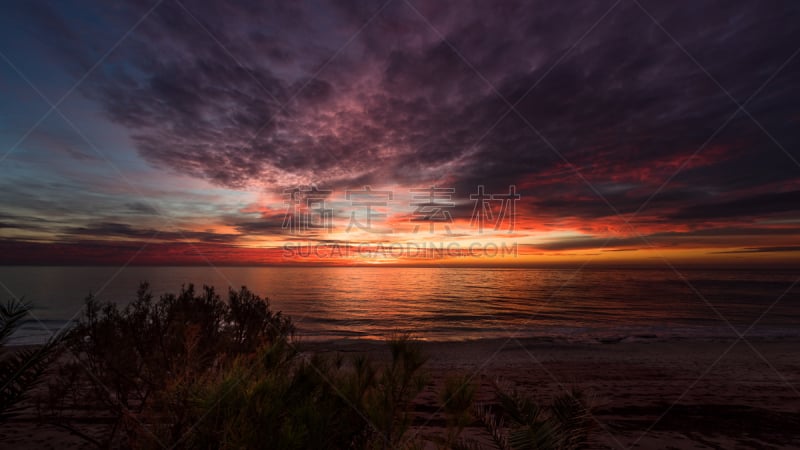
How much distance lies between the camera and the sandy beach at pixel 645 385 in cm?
841

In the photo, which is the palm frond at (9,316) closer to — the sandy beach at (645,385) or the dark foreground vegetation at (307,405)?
the dark foreground vegetation at (307,405)

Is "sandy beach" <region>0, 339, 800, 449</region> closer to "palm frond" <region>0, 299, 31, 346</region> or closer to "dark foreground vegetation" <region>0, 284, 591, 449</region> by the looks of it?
"dark foreground vegetation" <region>0, 284, 591, 449</region>

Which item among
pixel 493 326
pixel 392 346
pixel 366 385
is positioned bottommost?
pixel 493 326

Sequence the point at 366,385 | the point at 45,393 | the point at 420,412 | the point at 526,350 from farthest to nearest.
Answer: the point at 526,350 < the point at 45,393 < the point at 420,412 < the point at 366,385

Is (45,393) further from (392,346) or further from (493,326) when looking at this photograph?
(493,326)

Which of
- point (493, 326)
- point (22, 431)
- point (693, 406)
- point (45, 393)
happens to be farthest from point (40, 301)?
point (693, 406)

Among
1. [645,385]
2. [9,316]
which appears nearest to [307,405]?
[9,316]

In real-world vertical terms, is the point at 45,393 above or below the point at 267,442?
below

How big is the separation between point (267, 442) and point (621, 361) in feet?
63.1

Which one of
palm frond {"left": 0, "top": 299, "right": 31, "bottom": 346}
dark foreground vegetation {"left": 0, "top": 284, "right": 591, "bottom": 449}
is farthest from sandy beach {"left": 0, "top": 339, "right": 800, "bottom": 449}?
palm frond {"left": 0, "top": 299, "right": 31, "bottom": 346}

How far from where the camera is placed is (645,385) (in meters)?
12.8

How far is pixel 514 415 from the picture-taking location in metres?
2.51

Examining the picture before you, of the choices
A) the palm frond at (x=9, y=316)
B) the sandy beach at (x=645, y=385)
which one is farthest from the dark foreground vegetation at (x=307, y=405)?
the sandy beach at (x=645, y=385)

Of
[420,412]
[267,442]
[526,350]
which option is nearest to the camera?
[267,442]
